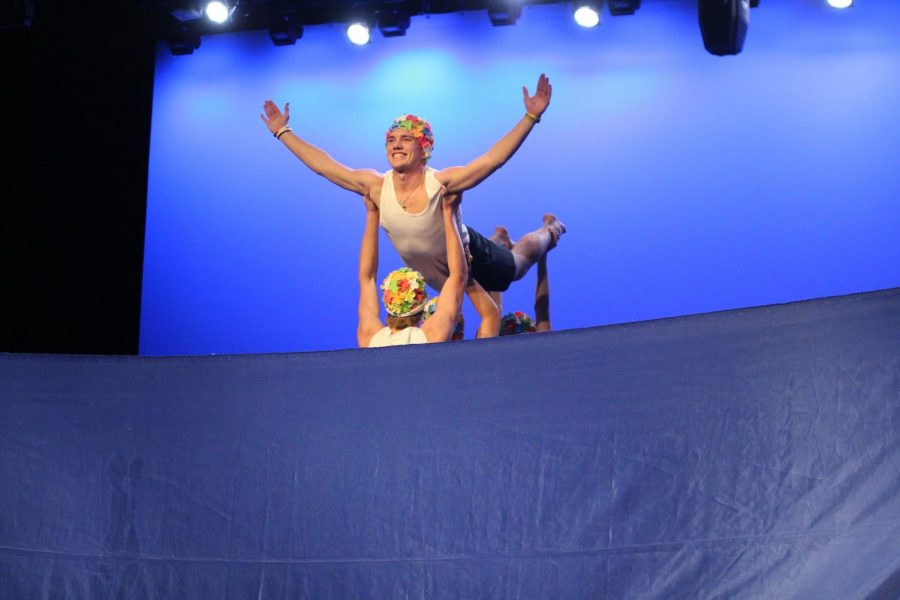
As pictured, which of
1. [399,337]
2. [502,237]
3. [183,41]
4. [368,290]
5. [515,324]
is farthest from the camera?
[183,41]

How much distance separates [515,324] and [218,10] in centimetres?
230

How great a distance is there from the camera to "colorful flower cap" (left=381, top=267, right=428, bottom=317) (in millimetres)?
3744

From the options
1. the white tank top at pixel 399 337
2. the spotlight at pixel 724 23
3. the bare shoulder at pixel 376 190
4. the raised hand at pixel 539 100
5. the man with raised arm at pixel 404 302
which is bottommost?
the white tank top at pixel 399 337

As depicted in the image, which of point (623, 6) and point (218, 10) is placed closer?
point (623, 6)

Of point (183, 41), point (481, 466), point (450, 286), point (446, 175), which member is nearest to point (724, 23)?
point (446, 175)

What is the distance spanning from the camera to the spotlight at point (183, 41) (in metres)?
6.70

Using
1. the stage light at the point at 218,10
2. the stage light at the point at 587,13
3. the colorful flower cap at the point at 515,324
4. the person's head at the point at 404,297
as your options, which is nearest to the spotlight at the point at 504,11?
the stage light at the point at 587,13

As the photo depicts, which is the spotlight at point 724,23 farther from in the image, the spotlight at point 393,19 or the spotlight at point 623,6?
the spotlight at point 393,19

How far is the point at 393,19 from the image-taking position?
248 inches

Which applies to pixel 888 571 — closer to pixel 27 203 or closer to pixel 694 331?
pixel 694 331

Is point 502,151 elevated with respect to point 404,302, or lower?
elevated

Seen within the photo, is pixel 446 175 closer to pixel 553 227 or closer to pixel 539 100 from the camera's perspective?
pixel 539 100

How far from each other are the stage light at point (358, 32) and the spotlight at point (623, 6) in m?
1.29

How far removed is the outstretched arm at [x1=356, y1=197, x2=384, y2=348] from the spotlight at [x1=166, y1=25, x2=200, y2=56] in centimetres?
293
